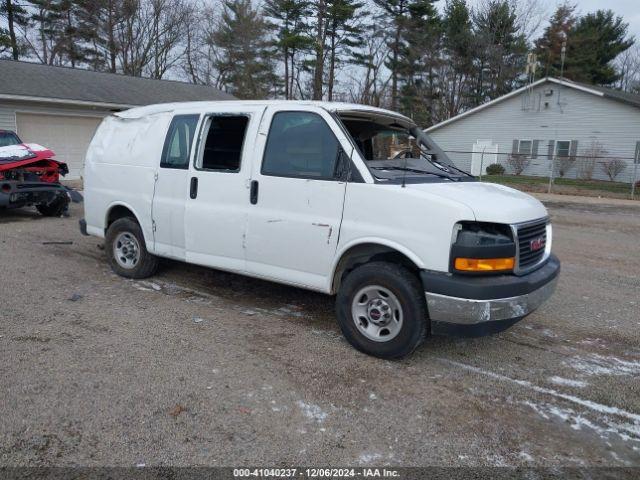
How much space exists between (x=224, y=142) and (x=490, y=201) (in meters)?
2.58

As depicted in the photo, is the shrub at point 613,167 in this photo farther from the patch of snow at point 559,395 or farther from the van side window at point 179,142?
the van side window at point 179,142

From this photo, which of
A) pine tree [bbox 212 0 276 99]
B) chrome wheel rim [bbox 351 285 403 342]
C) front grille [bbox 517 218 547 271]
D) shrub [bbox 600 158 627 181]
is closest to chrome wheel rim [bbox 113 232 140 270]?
chrome wheel rim [bbox 351 285 403 342]

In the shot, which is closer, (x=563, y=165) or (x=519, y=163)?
(x=563, y=165)

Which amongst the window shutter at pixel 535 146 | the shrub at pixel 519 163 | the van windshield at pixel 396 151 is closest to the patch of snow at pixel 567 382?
the van windshield at pixel 396 151

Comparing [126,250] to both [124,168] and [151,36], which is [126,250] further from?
[151,36]

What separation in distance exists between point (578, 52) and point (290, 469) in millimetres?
44498

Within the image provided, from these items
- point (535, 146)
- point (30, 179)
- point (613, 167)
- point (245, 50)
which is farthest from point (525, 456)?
point (245, 50)

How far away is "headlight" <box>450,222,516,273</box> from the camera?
12.0 feet

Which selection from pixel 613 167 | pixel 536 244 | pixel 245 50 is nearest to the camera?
pixel 536 244

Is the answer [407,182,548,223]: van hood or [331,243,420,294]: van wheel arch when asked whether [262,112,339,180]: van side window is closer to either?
[331,243,420,294]: van wheel arch

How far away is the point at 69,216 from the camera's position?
36.7ft

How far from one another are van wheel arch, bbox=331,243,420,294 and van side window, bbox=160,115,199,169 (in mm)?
2035

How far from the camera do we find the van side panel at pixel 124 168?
223 inches

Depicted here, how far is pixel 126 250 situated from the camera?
623cm
